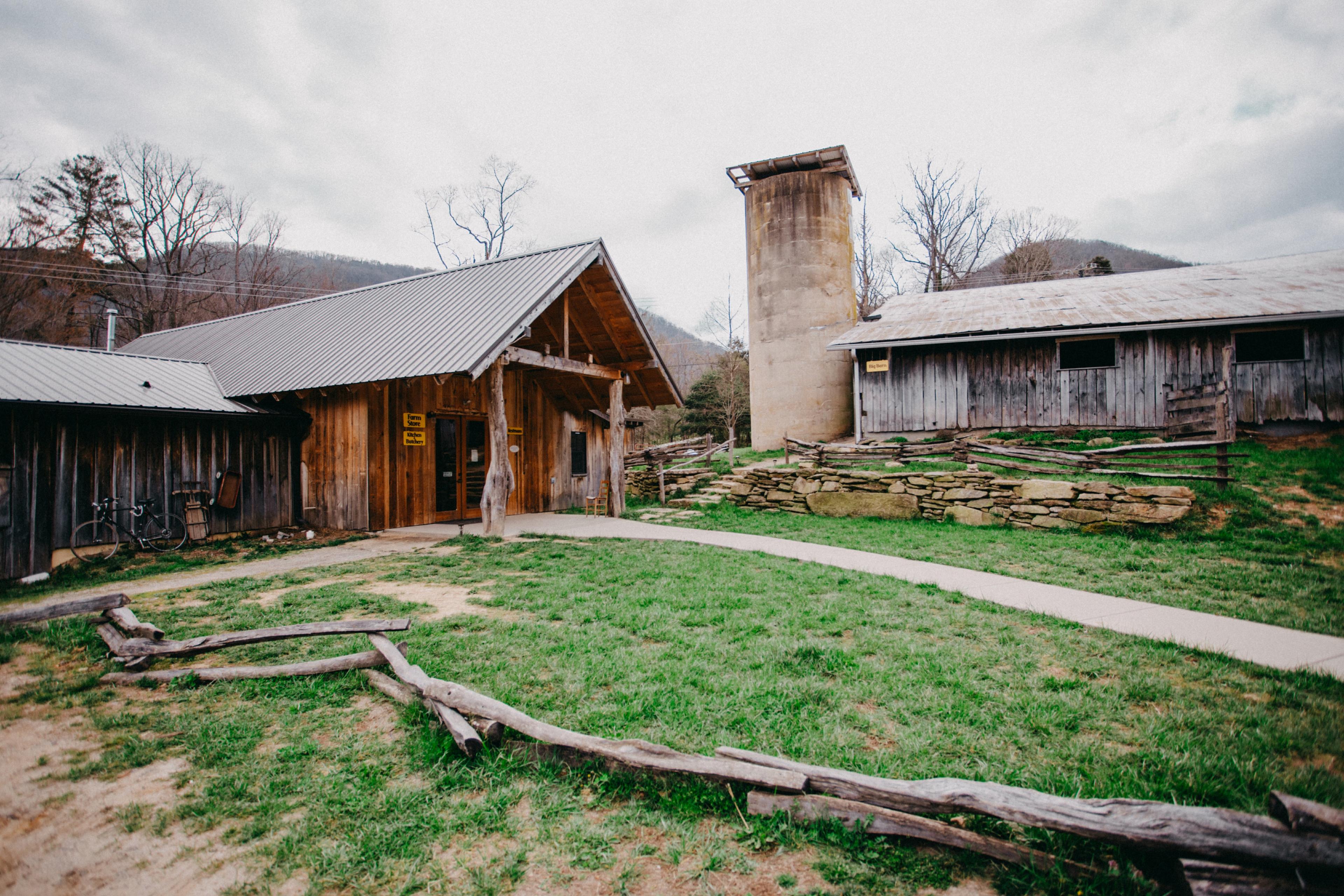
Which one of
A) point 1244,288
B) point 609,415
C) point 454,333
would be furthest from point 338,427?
point 1244,288

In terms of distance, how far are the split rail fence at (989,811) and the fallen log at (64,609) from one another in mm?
3474

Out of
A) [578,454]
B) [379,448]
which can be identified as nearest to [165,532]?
[379,448]

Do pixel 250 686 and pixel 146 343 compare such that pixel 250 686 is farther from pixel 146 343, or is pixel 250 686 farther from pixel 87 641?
pixel 146 343

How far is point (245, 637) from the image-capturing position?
4734 millimetres

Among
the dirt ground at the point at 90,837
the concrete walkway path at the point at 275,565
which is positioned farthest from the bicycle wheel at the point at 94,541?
the dirt ground at the point at 90,837

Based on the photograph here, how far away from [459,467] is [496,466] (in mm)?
3297

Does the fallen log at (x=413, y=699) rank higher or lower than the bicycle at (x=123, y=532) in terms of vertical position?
lower

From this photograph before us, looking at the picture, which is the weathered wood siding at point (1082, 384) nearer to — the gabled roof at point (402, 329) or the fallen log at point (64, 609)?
the gabled roof at point (402, 329)

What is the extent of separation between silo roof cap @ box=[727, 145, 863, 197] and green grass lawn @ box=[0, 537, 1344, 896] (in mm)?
18613

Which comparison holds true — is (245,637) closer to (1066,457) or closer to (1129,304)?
(1066,457)

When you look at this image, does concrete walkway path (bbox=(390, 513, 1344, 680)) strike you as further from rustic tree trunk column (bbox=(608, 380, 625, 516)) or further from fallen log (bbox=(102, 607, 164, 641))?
fallen log (bbox=(102, 607, 164, 641))

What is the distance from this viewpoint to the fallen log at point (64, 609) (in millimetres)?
5383

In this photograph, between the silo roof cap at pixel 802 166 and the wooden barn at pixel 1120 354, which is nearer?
the wooden barn at pixel 1120 354

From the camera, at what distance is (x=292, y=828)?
110 inches
